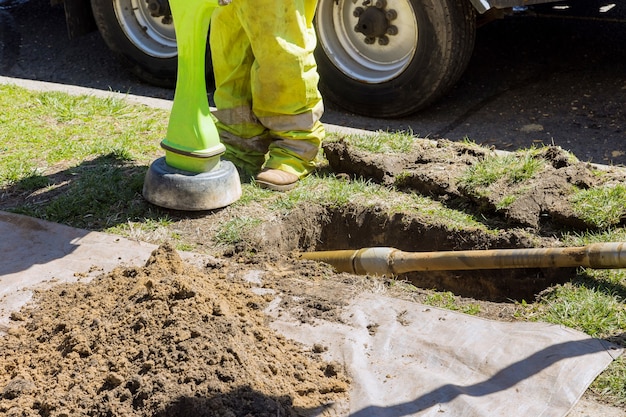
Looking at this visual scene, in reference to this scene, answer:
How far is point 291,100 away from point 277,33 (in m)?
0.39

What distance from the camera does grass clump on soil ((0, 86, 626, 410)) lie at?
3.67 m

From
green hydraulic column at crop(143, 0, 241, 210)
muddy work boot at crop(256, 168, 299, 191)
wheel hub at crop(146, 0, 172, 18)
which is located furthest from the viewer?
wheel hub at crop(146, 0, 172, 18)

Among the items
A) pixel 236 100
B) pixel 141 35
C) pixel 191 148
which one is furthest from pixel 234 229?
pixel 141 35

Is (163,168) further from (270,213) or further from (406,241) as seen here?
(406,241)

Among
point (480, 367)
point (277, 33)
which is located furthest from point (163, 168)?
point (480, 367)

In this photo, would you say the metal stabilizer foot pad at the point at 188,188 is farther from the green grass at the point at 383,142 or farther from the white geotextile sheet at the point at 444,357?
the green grass at the point at 383,142

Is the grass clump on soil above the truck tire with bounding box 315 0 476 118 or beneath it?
beneath

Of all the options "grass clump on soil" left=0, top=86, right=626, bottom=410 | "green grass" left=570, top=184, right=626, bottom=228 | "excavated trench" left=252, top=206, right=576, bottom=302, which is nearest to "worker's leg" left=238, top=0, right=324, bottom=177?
"grass clump on soil" left=0, top=86, right=626, bottom=410

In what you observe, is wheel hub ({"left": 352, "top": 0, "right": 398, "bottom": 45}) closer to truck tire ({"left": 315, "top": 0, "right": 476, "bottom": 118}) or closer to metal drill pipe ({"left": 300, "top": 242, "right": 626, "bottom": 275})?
truck tire ({"left": 315, "top": 0, "right": 476, "bottom": 118})

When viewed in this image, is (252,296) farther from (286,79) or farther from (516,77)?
(516,77)

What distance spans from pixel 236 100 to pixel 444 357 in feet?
7.96

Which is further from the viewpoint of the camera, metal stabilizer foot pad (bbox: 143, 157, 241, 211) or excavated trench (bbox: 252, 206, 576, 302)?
metal stabilizer foot pad (bbox: 143, 157, 241, 211)

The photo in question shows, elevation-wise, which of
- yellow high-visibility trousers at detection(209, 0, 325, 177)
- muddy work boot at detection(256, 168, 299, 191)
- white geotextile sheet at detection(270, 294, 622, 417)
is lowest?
white geotextile sheet at detection(270, 294, 622, 417)

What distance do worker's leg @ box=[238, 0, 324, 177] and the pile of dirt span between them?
153cm
